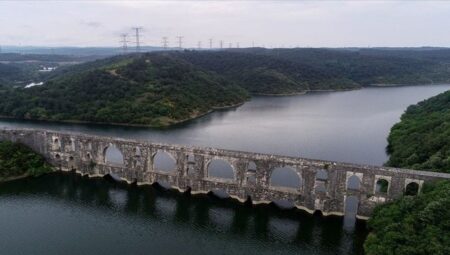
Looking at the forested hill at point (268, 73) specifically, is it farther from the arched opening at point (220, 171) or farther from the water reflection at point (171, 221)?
the water reflection at point (171, 221)

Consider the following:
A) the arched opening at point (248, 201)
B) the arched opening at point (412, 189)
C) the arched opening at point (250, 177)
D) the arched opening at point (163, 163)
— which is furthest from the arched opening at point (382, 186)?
the arched opening at point (163, 163)

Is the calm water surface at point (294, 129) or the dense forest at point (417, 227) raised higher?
the dense forest at point (417, 227)

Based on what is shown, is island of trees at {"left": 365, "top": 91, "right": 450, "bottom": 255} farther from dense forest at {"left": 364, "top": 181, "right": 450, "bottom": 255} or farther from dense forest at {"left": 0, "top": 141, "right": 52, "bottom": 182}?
dense forest at {"left": 0, "top": 141, "right": 52, "bottom": 182}

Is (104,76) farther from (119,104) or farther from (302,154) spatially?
(302,154)

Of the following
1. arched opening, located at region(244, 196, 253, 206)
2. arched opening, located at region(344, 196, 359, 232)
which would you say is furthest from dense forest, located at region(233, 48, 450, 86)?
arched opening, located at region(244, 196, 253, 206)

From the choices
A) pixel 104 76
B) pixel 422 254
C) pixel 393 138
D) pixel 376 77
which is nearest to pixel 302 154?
pixel 393 138

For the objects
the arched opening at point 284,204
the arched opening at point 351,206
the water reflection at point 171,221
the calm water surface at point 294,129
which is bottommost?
the water reflection at point 171,221

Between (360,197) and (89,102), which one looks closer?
(360,197)
